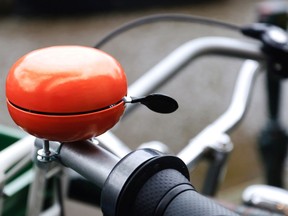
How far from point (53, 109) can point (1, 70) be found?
364 cm

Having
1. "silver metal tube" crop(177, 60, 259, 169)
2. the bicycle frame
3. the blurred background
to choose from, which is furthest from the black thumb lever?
the blurred background

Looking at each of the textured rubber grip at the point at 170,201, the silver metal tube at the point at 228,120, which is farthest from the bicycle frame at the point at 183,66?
the textured rubber grip at the point at 170,201

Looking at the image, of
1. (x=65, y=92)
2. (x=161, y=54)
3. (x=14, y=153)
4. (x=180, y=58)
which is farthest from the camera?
(x=161, y=54)

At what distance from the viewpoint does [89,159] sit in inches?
18.0

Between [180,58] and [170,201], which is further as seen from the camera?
[180,58]

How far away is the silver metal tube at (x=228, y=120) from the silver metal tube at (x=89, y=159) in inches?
13.9

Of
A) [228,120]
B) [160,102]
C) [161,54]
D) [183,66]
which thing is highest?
[160,102]

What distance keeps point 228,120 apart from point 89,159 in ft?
1.81

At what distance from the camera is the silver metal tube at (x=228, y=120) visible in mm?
851

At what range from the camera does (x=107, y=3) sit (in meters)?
5.80

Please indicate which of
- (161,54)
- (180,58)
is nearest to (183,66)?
(180,58)

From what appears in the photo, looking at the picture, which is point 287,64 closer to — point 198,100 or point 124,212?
point 124,212

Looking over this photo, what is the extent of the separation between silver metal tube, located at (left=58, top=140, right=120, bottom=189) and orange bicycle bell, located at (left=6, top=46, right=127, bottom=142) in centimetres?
2

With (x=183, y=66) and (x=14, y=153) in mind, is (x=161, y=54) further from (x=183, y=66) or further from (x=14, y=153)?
(x=14, y=153)
